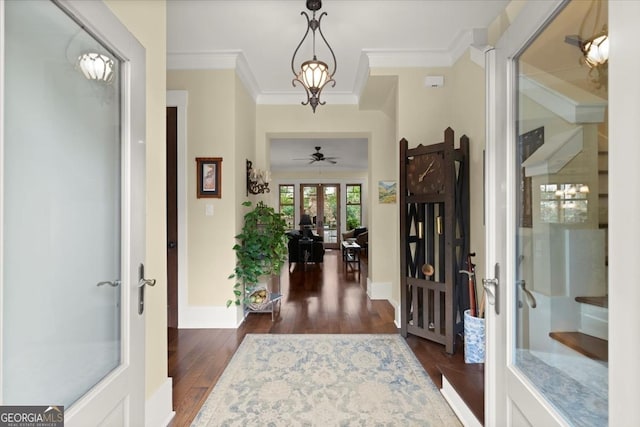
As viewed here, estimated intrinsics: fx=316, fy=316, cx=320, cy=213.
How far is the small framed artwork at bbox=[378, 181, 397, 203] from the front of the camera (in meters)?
4.38

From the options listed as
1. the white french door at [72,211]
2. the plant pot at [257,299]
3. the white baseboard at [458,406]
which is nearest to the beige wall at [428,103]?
the white baseboard at [458,406]

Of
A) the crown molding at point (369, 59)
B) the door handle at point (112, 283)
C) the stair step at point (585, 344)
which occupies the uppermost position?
the crown molding at point (369, 59)

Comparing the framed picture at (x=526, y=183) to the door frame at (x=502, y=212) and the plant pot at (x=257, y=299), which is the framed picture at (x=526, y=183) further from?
the plant pot at (x=257, y=299)

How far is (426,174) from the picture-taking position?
289 cm

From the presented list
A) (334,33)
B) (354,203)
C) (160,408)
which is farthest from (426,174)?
(354,203)

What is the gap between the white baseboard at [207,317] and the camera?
3357mm

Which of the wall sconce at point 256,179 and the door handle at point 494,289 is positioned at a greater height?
the wall sconce at point 256,179

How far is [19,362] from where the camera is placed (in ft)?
3.01

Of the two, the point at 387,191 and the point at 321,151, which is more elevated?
the point at 321,151

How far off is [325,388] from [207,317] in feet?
5.65

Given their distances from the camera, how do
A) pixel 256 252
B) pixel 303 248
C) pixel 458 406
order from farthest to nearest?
pixel 303 248, pixel 256 252, pixel 458 406

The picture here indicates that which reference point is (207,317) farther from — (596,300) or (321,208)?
(321,208)

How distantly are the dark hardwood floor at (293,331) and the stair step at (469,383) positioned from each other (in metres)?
0.12
